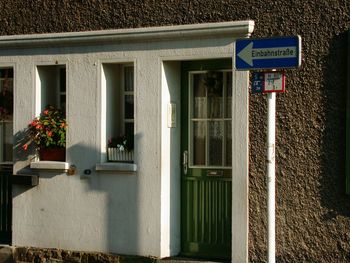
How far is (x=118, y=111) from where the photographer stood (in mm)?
10469

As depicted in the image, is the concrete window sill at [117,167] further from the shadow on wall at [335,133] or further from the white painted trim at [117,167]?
the shadow on wall at [335,133]

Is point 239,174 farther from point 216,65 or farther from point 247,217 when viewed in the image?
point 216,65

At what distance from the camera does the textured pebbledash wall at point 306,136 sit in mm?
8688

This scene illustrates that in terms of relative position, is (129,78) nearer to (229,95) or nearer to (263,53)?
(229,95)

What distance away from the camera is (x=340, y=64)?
8.65 meters

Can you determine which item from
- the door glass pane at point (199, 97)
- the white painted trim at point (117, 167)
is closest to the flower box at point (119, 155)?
the white painted trim at point (117, 167)

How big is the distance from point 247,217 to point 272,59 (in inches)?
91.5

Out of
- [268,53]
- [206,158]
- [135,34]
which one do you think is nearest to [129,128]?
[206,158]

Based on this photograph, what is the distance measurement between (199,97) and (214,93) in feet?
0.81

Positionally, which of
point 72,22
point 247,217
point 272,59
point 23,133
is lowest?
point 247,217

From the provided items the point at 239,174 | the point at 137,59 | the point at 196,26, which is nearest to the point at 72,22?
the point at 137,59

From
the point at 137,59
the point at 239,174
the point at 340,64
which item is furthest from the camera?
the point at 137,59

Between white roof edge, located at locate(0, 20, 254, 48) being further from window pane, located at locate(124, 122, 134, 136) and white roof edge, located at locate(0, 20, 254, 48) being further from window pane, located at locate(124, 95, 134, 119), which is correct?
window pane, located at locate(124, 122, 134, 136)

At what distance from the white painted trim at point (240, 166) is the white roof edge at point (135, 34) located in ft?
1.76
